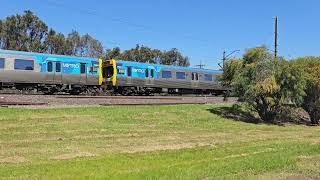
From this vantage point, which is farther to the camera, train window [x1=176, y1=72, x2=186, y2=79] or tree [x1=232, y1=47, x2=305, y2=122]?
train window [x1=176, y1=72, x2=186, y2=79]

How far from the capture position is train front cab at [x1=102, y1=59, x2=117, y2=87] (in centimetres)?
4169

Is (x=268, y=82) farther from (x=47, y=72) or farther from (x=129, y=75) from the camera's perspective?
(x=129, y=75)

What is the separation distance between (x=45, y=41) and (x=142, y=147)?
250 ft

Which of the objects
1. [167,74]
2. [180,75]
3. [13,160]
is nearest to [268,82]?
[13,160]

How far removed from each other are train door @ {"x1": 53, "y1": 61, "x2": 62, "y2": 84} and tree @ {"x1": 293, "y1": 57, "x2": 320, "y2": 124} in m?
16.6

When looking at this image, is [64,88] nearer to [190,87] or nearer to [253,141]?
[190,87]

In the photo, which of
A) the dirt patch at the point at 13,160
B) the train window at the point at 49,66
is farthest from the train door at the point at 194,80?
the dirt patch at the point at 13,160

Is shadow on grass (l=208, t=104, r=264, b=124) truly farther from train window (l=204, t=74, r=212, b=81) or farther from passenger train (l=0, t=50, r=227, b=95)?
train window (l=204, t=74, r=212, b=81)

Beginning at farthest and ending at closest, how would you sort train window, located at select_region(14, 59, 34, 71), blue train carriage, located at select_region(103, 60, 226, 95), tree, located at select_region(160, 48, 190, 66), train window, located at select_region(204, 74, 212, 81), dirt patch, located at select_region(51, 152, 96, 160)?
tree, located at select_region(160, 48, 190, 66), train window, located at select_region(204, 74, 212, 81), blue train carriage, located at select_region(103, 60, 226, 95), train window, located at select_region(14, 59, 34, 71), dirt patch, located at select_region(51, 152, 96, 160)

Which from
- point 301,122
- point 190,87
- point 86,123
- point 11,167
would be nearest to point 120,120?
point 86,123

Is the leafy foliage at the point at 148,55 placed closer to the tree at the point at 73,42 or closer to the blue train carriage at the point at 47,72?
the tree at the point at 73,42

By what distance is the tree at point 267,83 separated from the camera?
29531 millimetres

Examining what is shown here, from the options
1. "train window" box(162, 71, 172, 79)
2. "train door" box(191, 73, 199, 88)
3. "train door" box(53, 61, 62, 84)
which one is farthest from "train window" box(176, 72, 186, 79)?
"train door" box(53, 61, 62, 84)

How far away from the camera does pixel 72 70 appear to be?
38438 mm
